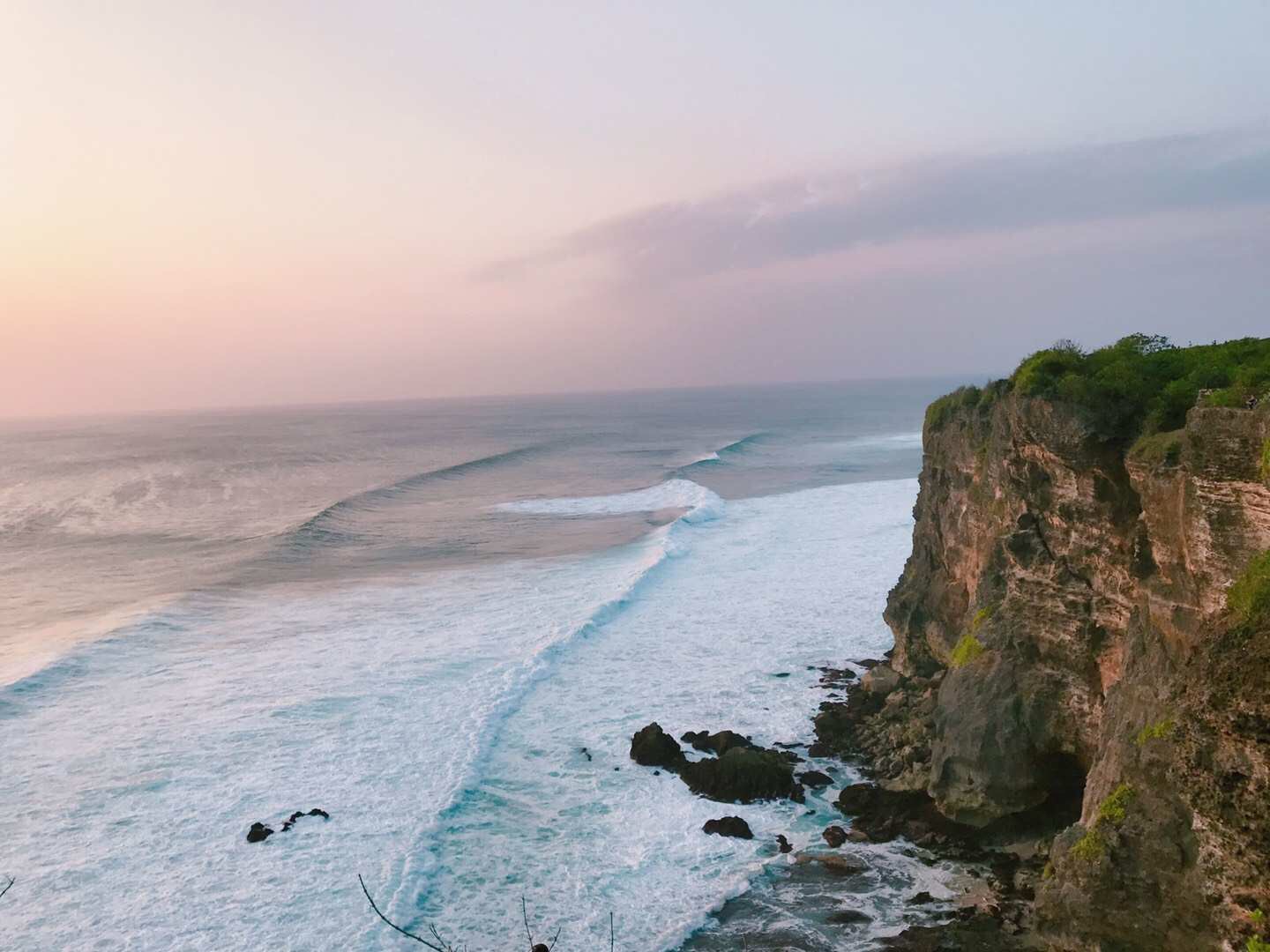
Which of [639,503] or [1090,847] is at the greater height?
[1090,847]

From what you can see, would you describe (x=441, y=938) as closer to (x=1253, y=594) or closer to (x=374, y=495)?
(x=1253, y=594)

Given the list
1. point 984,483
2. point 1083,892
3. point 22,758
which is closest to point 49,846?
point 22,758

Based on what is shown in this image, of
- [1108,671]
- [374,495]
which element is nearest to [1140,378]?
[1108,671]

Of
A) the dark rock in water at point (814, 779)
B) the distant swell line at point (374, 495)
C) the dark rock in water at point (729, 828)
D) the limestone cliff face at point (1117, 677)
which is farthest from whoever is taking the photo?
the distant swell line at point (374, 495)

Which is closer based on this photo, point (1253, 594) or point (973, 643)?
point (1253, 594)

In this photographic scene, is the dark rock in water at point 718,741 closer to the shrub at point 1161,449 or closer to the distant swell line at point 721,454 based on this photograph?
the shrub at point 1161,449

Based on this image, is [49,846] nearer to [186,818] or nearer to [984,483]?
[186,818]

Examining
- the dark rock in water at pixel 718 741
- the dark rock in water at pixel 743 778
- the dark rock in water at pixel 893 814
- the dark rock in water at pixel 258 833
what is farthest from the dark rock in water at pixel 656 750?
the dark rock in water at pixel 258 833
